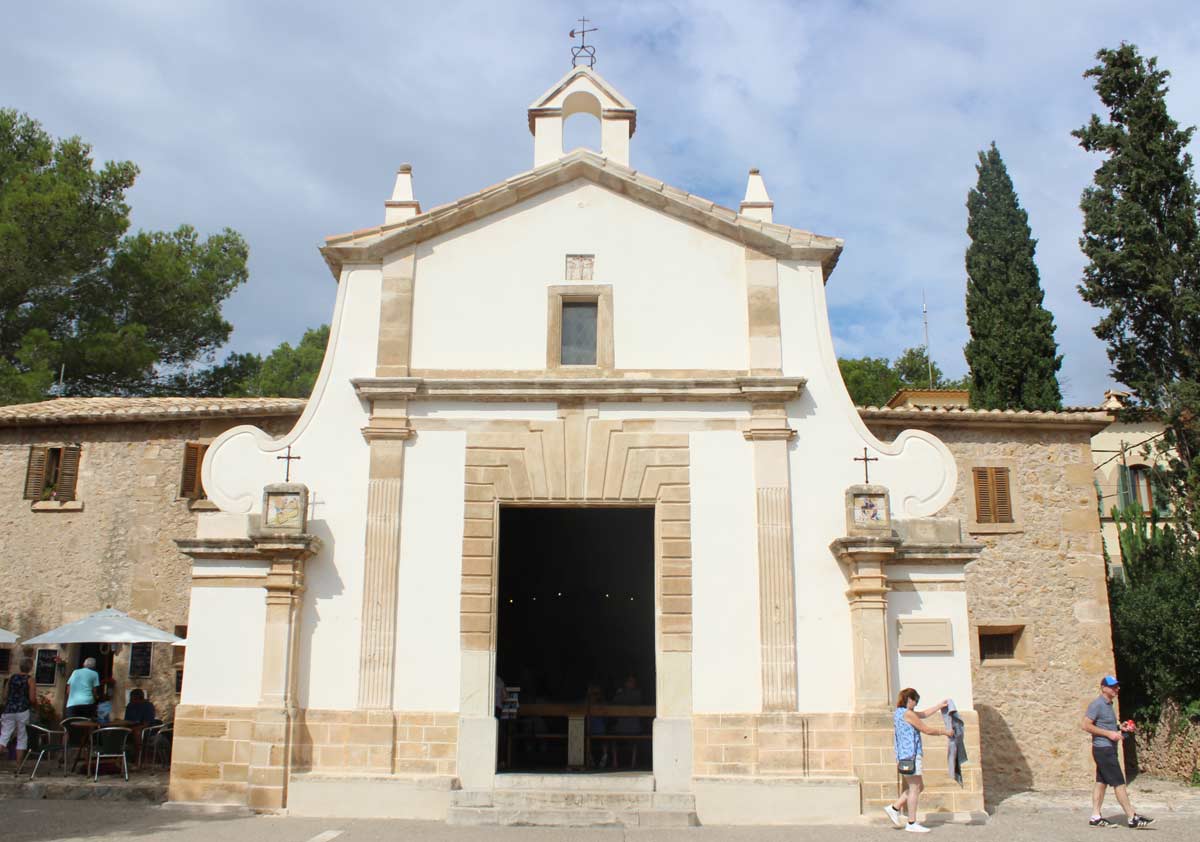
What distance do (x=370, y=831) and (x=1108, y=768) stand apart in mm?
7974

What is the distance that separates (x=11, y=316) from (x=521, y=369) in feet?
53.1

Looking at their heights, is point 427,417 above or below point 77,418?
below

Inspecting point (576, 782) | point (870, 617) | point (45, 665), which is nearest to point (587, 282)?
→ point (870, 617)

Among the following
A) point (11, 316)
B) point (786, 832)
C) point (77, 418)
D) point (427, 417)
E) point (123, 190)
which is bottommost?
point (786, 832)

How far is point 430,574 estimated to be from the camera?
1210cm

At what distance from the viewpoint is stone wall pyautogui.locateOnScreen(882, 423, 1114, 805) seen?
52.7ft

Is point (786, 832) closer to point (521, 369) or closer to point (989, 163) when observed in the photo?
A: point (521, 369)

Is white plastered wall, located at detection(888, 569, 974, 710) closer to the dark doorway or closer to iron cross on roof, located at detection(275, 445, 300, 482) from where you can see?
the dark doorway

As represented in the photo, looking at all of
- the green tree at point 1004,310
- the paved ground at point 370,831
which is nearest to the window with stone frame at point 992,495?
the green tree at point 1004,310

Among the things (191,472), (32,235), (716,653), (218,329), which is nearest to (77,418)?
(191,472)

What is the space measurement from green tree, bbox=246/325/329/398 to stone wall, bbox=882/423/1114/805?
2011 cm

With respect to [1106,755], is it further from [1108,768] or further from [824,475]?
[824,475]

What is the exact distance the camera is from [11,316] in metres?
23.0

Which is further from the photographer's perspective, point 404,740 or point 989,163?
point 989,163
